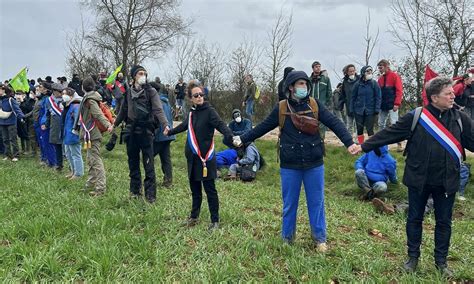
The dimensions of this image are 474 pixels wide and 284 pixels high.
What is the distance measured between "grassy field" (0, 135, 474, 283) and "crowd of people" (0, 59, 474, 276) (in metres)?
0.32

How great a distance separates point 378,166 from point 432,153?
14.1 ft

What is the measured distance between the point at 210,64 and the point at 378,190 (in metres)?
23.3

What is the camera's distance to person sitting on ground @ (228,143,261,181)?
10.5m

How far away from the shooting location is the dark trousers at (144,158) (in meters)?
6.91

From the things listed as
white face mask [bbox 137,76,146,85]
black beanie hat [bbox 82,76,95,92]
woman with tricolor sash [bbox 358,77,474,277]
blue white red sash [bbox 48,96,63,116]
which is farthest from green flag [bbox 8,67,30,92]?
woman with tricolor sash [bbox 358,77,474,277]

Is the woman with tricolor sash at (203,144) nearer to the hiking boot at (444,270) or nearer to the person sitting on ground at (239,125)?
the hiking boot at (444,270)

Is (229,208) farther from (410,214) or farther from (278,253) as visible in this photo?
(410,214)

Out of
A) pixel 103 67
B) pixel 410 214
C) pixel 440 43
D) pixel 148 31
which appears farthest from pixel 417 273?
pixel 103 67

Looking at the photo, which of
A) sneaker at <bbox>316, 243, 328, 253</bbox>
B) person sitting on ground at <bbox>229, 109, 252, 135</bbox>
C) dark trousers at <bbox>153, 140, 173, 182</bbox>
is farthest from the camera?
person sitting on ground at <bbox>229, 109, 252, 135</bbox>

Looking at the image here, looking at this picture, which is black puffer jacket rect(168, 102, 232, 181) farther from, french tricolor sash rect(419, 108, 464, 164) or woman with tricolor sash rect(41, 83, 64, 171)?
A: woman with tricolor sash rect(41, 83, 64, 171)

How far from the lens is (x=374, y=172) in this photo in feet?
27.7

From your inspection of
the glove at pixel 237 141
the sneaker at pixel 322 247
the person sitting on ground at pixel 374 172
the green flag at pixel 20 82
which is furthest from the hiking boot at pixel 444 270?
the green flag at pixel 20 82

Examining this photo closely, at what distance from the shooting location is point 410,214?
14.7 ft

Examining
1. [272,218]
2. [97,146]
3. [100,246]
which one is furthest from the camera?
[97,146]
